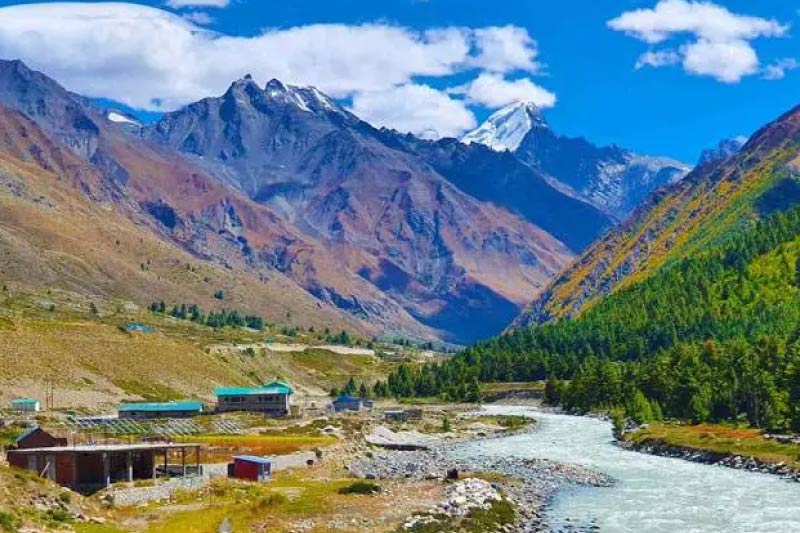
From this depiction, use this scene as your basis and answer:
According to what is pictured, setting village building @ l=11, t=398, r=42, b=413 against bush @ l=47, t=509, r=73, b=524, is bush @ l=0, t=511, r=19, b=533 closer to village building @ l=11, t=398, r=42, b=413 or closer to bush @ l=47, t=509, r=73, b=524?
bush @ l=47, t=509, r=73, b=524

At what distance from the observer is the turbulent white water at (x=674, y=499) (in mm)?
80812

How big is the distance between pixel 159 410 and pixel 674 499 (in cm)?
10247

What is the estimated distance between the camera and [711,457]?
11975cm

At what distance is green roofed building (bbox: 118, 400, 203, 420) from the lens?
169 m

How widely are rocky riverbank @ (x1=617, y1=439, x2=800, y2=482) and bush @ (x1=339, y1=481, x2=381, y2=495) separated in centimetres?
4134

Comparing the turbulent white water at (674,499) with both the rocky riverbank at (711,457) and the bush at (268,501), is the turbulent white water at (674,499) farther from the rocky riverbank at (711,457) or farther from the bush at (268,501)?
the bush at (268,501)

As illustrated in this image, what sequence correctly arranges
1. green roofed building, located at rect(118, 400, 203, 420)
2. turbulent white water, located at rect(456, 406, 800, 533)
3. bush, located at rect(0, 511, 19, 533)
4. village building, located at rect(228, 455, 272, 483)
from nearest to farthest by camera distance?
bush, located at rect(0, 511, 19, 533) → turbulent white water, located at rect(456, 406, 800, 533) → village building, located at rect(228, 455, 272, 483) → green roofed building, located at rect(118, 400, 203, 420)

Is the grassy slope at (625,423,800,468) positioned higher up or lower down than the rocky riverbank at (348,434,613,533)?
higher up

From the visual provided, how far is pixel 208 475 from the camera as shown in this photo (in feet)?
306

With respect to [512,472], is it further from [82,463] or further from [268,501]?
[82,463]

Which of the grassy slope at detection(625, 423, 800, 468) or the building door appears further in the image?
the grassy slope at detection(625, 423, 800, 468)

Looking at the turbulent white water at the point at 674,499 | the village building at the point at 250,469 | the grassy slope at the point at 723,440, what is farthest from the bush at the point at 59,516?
the grassy slope at the point at 723,440

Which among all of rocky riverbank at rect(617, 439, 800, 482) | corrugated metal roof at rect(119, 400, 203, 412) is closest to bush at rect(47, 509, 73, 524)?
rocky riverbank at rect(617, 439, 800, 482)

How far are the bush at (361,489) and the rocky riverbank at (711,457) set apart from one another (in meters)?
41.3
